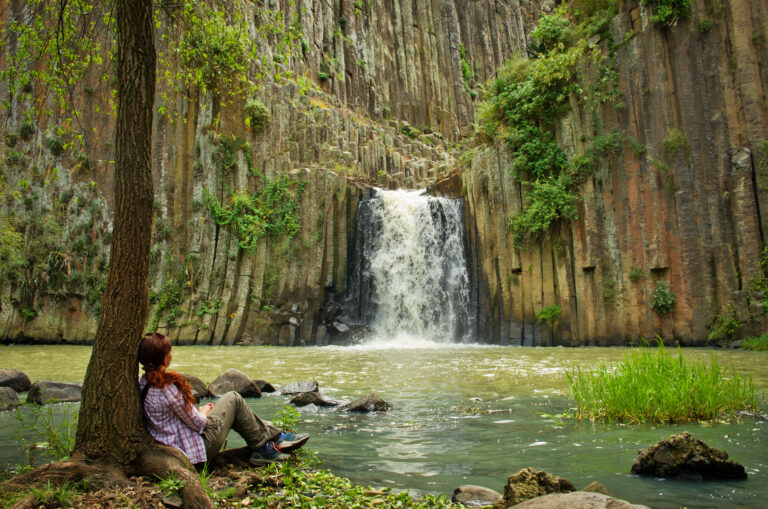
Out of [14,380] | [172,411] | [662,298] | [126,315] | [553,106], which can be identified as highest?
[553,106]

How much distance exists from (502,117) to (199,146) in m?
15.6

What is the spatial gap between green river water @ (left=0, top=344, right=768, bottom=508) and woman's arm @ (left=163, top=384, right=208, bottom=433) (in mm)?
A: 1499

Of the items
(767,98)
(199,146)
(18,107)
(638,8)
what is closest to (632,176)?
(767,98)

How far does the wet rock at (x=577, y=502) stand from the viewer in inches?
137

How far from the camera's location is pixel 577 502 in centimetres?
356

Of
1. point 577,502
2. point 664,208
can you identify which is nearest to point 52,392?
point 577,502

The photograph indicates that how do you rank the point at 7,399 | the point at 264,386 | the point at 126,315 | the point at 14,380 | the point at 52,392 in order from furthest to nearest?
the point at 14,380, the point at 264,386, the point at 52,392, the point at 7,399, the point at 126,315

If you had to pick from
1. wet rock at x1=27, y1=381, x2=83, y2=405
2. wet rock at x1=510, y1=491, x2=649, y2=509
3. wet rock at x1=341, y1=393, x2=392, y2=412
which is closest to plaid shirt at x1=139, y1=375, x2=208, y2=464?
wet rock at x1=510, y1=491, x2=649, y2=509

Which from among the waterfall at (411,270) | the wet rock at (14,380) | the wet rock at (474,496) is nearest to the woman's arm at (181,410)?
the wet rock at (474,496)

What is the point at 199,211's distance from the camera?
86.9 feet

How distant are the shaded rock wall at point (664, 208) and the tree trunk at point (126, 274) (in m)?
18.8

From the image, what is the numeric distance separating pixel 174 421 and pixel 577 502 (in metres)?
3.60

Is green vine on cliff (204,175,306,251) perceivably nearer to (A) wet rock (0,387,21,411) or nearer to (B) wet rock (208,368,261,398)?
(B) wet rock (208,368,261,398)

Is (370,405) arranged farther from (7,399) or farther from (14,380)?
(14,380)
